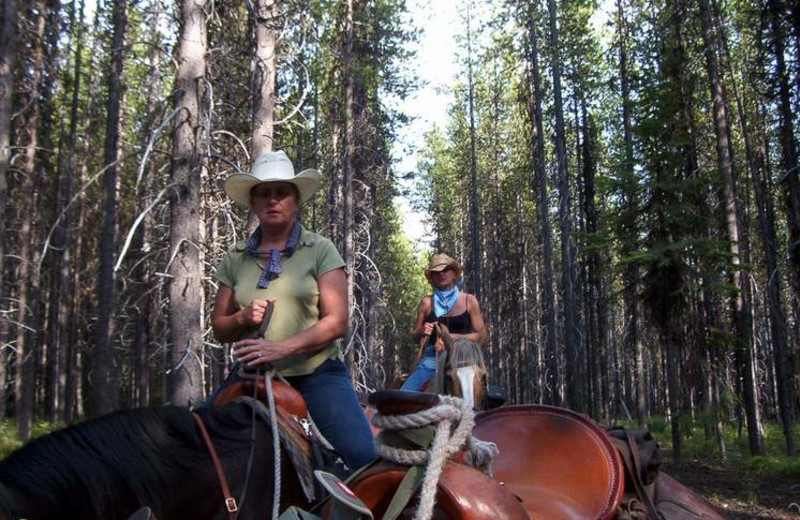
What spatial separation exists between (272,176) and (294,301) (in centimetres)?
61

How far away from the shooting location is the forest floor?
342 inches

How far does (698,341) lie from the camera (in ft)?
42.5

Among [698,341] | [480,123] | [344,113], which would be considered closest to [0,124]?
[344,113]

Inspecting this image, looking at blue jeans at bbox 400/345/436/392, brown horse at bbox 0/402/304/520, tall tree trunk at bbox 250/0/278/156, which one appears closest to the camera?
brown horse at bbox 0/402/304/520

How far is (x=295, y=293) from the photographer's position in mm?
3105

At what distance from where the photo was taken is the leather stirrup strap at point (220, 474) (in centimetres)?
228

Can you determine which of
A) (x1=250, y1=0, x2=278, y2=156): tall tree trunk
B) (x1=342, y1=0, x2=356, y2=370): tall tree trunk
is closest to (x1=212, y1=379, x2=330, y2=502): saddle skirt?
(x1=250, y1=0, x2=278, y2=156): tall tree trunk

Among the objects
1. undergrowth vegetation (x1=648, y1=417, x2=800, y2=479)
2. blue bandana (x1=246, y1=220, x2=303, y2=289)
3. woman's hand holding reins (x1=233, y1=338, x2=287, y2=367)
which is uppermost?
blue bandana (x1=246, y1=220, x2=303, y2=289)

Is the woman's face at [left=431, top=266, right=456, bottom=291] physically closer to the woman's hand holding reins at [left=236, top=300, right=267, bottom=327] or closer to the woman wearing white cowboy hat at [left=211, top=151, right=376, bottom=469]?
the woman wearing white cowboy hat at [left=211, top=151, right=376, bottom=469]

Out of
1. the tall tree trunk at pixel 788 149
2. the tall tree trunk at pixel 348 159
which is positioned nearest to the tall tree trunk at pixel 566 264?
the tall tree trunk at pixel 348 159

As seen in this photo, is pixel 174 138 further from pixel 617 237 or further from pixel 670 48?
pixel 670 48

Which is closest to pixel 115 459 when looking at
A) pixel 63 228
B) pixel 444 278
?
pixel 444 278

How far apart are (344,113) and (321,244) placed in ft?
46.1

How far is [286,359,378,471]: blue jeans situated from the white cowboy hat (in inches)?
34.6
